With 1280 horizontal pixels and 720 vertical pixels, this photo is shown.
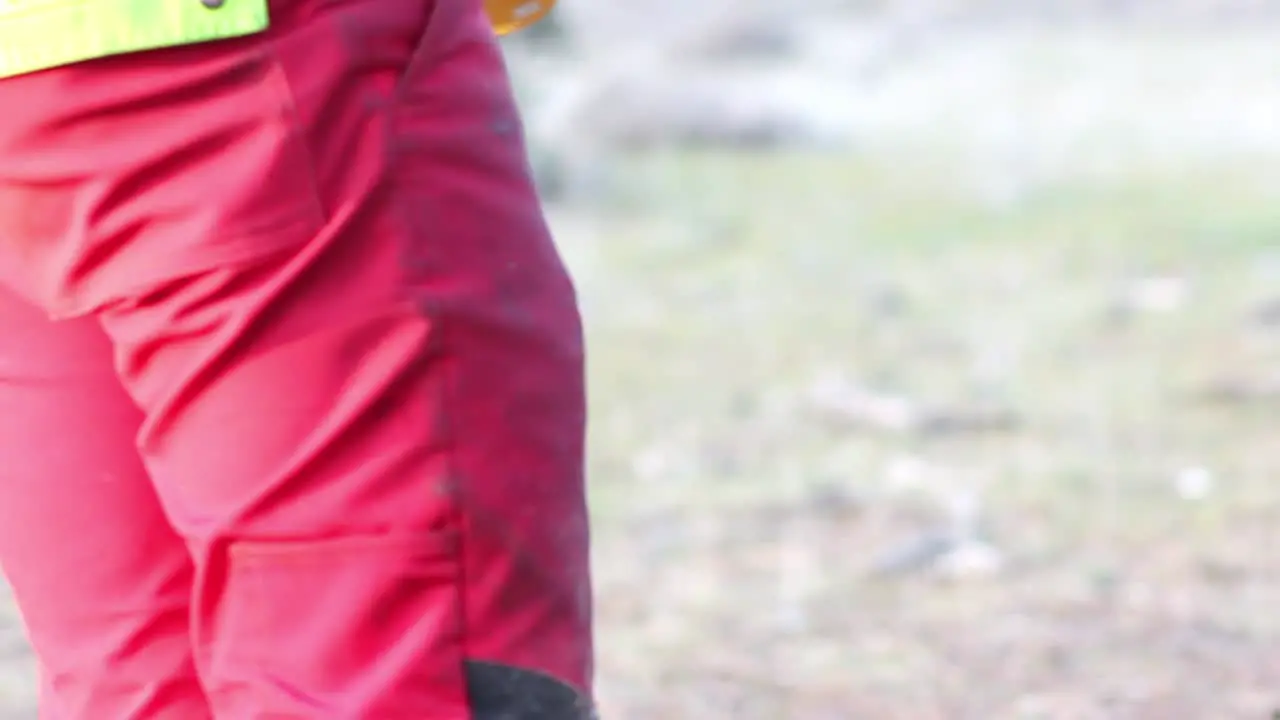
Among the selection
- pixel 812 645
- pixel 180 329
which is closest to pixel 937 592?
pixel 812 645

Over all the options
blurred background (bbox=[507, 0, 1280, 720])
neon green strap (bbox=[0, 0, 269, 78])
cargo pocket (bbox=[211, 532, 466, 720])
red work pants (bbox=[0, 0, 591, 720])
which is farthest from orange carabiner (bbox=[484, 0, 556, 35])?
blurred background (bbox=[507, 0, 1280, 720])

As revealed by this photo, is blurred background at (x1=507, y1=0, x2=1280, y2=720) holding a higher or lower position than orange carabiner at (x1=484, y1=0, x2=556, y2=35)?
lower

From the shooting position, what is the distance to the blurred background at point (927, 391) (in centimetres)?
314

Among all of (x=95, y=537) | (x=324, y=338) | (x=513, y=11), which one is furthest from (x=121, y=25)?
→ (x=513, y=11)

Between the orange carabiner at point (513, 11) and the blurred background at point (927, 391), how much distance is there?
1.53m

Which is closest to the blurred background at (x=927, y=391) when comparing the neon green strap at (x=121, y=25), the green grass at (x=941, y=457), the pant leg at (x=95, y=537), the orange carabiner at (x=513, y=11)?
the green grass at (x=941, y=457)

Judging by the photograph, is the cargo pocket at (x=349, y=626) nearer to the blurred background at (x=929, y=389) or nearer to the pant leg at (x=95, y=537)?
the pant leg at (x=95, y=537)

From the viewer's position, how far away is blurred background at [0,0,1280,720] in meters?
3.14

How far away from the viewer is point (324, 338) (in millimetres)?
1271

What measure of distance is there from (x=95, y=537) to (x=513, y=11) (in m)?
0.58

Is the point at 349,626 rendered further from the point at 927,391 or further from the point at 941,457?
the point at 927,391

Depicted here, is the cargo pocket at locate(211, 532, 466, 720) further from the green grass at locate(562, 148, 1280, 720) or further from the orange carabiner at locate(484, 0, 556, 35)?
the green grass at locate(562, 148, 1280, 720)

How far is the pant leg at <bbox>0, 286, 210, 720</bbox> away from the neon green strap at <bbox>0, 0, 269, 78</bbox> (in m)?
0.19

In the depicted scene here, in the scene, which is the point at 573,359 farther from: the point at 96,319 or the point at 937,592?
the point at 937,592
